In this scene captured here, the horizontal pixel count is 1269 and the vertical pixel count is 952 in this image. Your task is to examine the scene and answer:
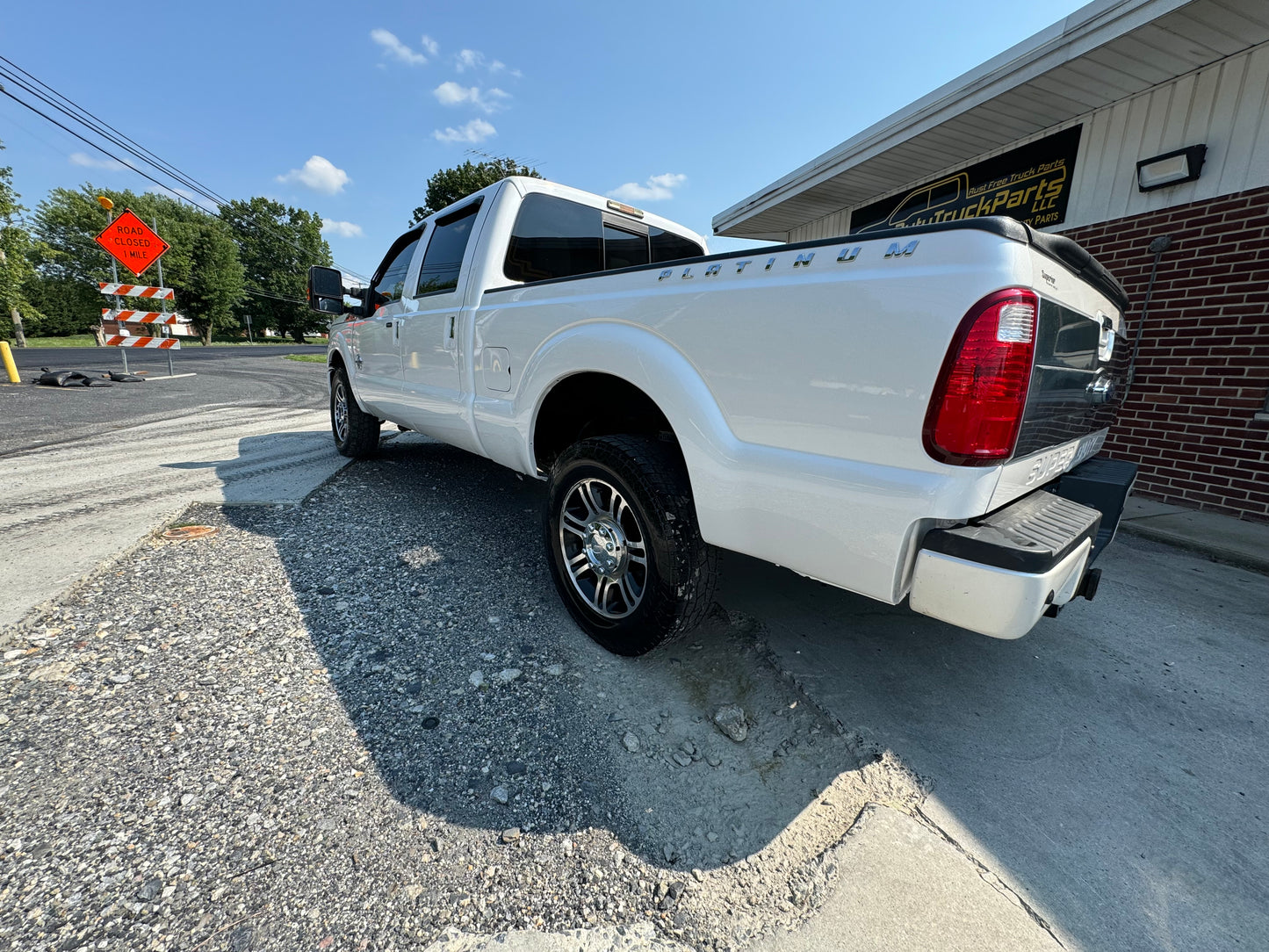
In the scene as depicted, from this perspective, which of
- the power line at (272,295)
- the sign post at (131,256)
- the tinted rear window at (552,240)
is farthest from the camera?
the power line at (272,295)

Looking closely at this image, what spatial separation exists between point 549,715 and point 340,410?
4.71 meters

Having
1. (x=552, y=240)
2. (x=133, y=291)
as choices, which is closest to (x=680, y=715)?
(x=552, y=240)

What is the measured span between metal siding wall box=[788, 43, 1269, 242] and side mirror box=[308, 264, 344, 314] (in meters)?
7.01

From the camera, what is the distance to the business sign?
539 centimetres

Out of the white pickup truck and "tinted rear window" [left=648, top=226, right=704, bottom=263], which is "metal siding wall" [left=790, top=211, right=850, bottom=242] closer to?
"tinted rear window" [left=648, top=226, right=704, bottom=263]

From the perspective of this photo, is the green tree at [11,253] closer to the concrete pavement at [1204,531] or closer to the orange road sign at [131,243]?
the orange road sign at [131,243]

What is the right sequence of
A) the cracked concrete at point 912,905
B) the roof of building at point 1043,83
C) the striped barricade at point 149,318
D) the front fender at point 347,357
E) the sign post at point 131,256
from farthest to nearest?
the striped barricade at point 149,318 → the sign post at point 131,256 → the front fender at point 347,357 → the roof of building at point 1043,83 → the cracked concrete at point 912,905

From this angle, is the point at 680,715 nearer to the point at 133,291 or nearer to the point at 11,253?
the point at 133,291

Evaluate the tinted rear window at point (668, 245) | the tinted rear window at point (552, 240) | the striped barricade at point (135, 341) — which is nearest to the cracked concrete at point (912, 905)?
the tinted rear window at point (552, 240)

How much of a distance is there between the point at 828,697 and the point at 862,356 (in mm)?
1311

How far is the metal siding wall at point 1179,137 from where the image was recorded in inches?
159

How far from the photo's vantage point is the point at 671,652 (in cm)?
229

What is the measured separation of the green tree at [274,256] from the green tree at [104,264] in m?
9.61

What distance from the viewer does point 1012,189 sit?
19.4ft
